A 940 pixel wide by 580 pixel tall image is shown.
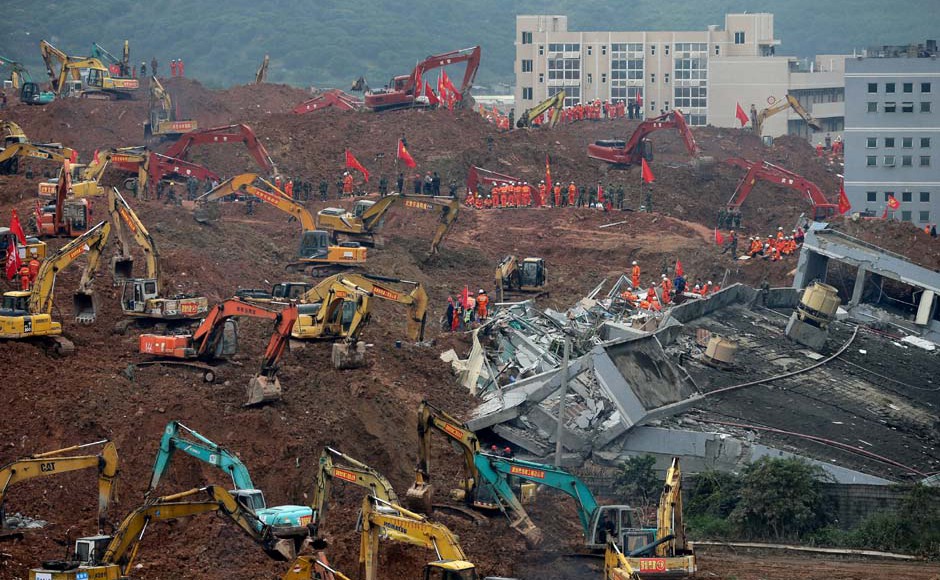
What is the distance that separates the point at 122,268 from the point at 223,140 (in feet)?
65.8

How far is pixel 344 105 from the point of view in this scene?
279ft

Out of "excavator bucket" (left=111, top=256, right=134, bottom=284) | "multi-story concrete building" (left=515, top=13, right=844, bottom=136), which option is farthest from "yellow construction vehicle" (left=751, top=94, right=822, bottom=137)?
"excavator bucket" (left=111, top=256, right=134, bottom=284)

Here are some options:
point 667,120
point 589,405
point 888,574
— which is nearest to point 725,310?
point 589,405

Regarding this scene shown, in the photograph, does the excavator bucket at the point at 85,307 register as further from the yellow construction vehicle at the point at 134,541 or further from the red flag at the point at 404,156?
the red flag at the point at 404,156

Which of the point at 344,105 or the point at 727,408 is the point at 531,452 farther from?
the point at 344,105

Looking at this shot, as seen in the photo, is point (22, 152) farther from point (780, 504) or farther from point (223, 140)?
point (780, 504)

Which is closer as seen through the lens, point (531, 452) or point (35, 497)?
point (35, 497)

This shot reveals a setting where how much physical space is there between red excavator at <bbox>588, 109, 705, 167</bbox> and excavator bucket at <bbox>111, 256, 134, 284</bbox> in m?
36.0

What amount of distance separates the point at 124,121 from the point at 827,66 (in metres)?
68.3

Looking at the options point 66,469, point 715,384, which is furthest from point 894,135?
point 66,469

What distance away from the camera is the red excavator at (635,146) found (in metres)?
77.9

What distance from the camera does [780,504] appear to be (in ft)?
119

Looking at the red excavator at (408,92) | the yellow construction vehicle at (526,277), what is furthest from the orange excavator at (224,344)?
the red excavator at (408,92)

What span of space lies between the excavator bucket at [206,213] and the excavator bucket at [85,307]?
14.6m
